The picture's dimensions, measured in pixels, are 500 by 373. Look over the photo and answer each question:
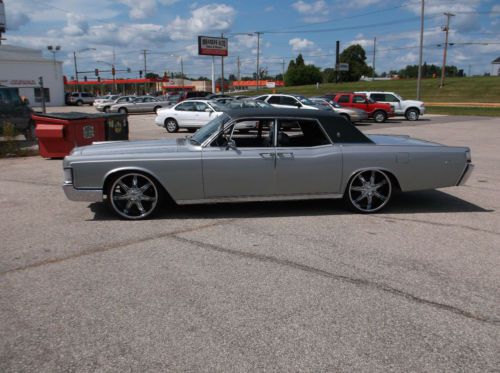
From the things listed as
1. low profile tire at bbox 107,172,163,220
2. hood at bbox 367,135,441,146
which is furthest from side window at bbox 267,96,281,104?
low profile tire at bbox 107,172,163,220

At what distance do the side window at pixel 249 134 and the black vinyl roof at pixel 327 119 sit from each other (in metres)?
0.12

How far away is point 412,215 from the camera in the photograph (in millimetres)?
6355

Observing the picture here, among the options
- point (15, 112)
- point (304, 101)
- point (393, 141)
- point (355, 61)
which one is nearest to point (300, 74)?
point (355, 61)

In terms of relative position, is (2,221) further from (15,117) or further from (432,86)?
(432,86)

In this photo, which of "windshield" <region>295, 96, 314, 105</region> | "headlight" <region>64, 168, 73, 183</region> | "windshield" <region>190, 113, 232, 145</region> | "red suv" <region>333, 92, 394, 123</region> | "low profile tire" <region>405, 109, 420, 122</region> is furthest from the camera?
"low profile tire" <region>405, 109, 420, 122</region>

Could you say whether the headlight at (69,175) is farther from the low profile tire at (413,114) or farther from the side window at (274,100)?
the low profile tire at (413,114)

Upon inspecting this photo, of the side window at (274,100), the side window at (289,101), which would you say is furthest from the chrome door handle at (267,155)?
the side window at (274,100)

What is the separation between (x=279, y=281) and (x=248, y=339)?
1.00m

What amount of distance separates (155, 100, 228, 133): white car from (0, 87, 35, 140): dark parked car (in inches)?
231

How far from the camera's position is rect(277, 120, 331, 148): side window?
6246 millimetres

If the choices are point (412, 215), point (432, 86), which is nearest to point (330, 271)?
point (412, 215)

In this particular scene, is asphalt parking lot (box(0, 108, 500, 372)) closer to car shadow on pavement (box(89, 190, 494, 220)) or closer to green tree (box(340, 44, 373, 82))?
car shadow on pavement (box(89, 190, 494, 220))

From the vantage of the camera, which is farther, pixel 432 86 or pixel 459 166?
pixel 432 86

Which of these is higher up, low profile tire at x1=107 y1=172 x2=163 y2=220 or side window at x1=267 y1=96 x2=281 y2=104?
side window at x1=267 y1=96 x2=281 y2=104
